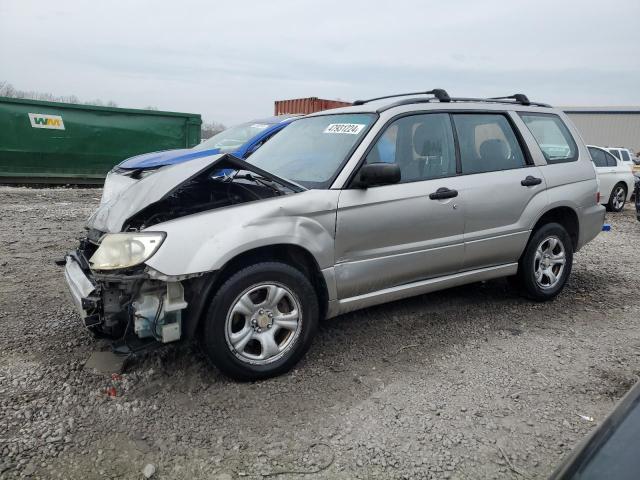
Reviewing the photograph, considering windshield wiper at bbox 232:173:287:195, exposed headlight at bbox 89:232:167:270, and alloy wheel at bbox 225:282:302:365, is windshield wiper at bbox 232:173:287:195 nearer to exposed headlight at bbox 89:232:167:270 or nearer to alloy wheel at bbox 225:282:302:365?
alloy wheel at bbox 225:282:302:365

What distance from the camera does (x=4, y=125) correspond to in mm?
12109

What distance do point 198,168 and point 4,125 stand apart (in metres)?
11.0

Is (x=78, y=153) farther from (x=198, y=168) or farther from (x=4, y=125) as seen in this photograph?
(x=198, y=168)

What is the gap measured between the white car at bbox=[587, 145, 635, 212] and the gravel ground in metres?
8.44

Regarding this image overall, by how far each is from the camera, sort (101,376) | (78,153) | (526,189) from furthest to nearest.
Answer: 1. (78,153)
2. (526,189)
3. (101,376)

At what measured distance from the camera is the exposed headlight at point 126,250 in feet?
9.78

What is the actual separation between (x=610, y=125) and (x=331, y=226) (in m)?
43.7

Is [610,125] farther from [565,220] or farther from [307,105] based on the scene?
[565,220]

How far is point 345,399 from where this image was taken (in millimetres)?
3199

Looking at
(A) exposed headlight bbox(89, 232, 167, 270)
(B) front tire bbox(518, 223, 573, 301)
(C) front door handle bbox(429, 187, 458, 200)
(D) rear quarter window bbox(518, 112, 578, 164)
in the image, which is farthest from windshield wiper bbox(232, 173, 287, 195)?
(D) rear quarter window bbox(518, 112, 578, 164)

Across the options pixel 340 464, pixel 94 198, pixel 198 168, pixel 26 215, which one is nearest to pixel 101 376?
pixel 198 168

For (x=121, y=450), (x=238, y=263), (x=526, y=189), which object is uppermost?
(x=526, y=189)

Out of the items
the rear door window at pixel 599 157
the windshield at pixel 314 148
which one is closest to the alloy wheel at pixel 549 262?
the windshield at pixel 314 148

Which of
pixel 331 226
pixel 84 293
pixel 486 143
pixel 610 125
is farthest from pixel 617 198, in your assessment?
pixel 610 125
